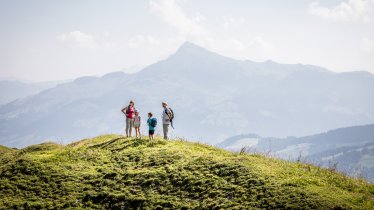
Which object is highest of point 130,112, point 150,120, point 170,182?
point 130,112

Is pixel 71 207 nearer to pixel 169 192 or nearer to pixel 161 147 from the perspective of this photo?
pixel 169 192

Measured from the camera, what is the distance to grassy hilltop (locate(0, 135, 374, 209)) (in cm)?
1716

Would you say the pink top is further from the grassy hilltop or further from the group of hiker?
the grassy hilltop

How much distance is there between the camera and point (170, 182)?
20297 millimetres

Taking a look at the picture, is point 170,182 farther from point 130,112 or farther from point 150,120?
point 130,112

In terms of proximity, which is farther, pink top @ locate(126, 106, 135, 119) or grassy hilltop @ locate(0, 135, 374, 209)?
pink top @ locate(126, 106, 135, 119)

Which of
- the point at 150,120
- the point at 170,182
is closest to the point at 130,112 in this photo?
the point at 150,120

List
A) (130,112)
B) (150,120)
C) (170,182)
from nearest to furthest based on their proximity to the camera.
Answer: (170,182)
(150,120)
(130,112)

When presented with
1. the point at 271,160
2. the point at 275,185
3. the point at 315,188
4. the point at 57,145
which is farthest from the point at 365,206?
the point at 57,145

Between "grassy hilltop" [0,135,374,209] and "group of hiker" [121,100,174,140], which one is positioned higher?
"group of hiker" [121,100,174,140]

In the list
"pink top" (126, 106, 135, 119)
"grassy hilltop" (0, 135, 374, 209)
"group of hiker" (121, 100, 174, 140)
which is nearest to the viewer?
"grassy hilltop" (0, 135, 374, 209)

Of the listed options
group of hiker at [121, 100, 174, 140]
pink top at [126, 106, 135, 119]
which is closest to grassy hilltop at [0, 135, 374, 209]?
group of hiker at [121, 100, 174, 140]

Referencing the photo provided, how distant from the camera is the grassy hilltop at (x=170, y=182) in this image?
1716 cm

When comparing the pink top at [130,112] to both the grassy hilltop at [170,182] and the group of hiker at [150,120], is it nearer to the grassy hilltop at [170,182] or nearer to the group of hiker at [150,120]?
the group of hiker at [150,120]
